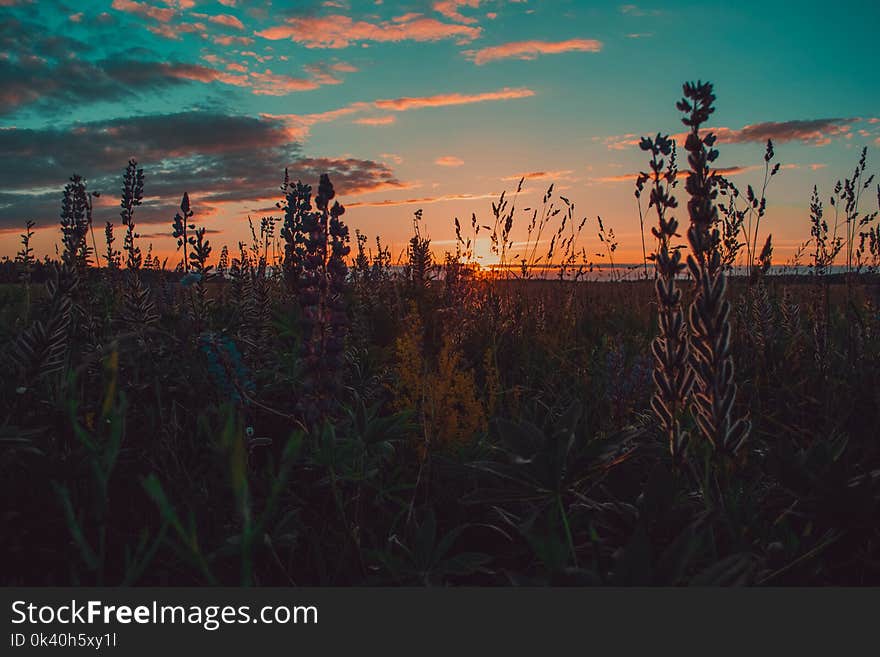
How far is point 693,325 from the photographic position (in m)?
1.48

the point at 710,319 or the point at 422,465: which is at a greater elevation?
the point at 710,319

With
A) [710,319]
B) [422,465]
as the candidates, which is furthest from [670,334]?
[422,465]

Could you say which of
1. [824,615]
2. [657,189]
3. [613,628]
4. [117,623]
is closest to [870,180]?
[657,189]

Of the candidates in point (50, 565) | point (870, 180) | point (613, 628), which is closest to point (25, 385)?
point (50, 565)

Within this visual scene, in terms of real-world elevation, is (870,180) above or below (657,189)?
above

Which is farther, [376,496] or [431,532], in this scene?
[376,496]

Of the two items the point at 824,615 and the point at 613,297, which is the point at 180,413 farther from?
the point at 613,297

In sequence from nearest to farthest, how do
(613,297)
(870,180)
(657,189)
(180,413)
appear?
(657,189), (180,413), (870,180), (613,297)

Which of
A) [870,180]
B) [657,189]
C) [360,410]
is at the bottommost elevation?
[360,410]

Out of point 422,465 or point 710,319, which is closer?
point 710,319

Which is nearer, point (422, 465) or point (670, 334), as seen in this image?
point (670, 334)

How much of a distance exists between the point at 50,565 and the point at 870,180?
22.2 feet

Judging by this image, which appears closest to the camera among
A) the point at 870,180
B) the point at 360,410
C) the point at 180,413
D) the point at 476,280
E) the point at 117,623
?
the point at 117,623

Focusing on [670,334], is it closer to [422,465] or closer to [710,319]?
[710,319]
